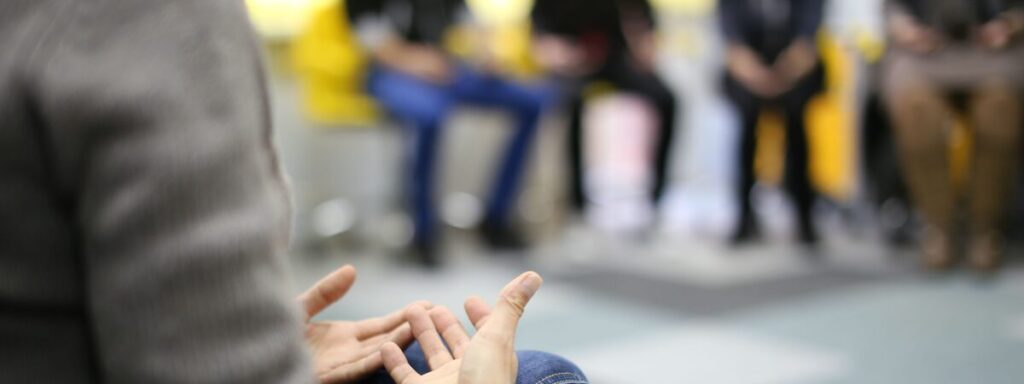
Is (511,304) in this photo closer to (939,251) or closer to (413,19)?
(939,251)

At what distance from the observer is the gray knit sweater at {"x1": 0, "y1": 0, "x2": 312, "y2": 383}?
0.34 meters

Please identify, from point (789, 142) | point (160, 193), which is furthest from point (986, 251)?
point (160, 193)

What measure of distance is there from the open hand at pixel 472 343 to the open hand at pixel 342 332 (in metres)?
0.03

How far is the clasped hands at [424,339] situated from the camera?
0.48m

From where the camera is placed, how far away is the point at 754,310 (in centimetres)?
190

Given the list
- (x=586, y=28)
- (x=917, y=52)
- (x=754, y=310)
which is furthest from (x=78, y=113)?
(x=586, y=28)

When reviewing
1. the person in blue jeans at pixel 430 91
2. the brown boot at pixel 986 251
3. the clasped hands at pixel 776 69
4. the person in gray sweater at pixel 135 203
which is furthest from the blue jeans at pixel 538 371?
the clasped hands at pixel 776 69

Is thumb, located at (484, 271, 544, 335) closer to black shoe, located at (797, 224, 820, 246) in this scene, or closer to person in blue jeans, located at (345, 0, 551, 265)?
person in blue jeans, located at (345, 0, 551, 265)

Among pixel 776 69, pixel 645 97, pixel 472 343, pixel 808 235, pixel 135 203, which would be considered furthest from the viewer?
pixel 645 97

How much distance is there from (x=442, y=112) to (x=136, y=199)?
2.10 meters

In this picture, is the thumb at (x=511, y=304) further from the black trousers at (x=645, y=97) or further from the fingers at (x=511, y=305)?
the black trousers at (x=645, y=97)

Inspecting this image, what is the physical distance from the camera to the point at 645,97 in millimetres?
2855

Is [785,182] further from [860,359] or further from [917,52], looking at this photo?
[860,359]

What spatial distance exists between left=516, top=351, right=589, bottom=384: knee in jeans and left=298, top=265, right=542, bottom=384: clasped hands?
0.03 meters
